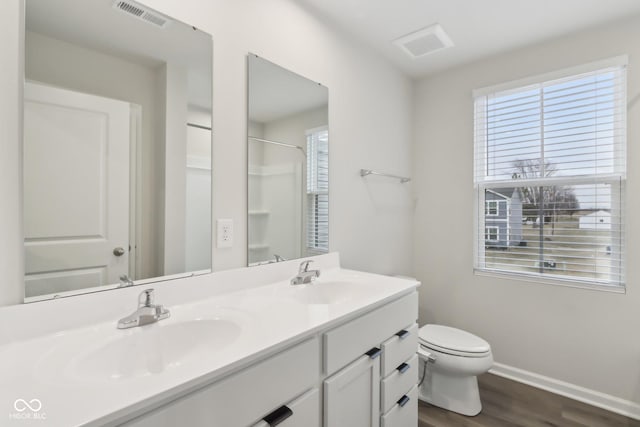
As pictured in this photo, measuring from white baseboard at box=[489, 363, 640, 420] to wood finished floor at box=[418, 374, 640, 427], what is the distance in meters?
0.04

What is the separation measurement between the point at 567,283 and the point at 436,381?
3.62ft

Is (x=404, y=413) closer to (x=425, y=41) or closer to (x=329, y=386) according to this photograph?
(x=329, y=386)

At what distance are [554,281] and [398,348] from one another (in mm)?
1450

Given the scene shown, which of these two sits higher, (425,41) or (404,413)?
(425,41)

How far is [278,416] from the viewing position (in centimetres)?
86

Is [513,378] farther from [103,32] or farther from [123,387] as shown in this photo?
[103,32]

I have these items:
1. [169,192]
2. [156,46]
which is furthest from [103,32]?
[169,192]

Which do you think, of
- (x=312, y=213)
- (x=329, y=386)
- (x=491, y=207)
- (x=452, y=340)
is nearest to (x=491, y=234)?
(x=491, y=207)

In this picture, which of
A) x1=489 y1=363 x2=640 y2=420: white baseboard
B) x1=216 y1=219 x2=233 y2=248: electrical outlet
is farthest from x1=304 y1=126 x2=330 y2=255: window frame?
x1=489 y1=363 x2=640 y2=420: white baseboard

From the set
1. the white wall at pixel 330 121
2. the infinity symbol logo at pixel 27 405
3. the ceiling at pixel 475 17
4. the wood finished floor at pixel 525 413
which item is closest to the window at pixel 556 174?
the ceiling at pixel 475 17

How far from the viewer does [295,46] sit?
1722 millimetres

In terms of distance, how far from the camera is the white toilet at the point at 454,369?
1843 mm

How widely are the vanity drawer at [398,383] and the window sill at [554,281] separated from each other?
119 centimetres

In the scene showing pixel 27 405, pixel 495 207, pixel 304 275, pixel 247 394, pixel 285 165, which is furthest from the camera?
pixel 495 207
